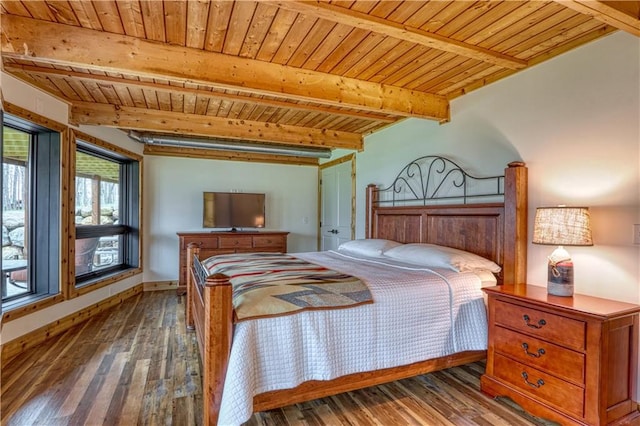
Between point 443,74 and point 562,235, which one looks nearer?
point 562,235

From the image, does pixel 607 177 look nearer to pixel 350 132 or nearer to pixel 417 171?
pixel 417 171

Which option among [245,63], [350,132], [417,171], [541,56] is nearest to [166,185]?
[350,132]

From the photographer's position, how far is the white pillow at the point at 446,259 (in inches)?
107

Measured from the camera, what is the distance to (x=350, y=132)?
500 cm

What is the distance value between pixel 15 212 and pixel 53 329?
123 cm

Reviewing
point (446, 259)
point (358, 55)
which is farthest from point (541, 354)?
point (358, 55)

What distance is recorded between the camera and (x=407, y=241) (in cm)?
394

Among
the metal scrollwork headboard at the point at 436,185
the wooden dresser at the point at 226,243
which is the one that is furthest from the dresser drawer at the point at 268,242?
the metal scrollwork headboard at the point at 436,185

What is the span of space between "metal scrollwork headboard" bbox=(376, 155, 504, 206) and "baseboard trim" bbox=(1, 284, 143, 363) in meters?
3.92

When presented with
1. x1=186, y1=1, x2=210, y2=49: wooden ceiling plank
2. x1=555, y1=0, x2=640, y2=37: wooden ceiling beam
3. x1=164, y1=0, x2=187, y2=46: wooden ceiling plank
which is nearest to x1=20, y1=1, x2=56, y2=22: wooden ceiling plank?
x1=164, y1=0, x2=187, y2=46: wooden ceiling plank

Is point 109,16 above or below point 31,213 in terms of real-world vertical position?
above

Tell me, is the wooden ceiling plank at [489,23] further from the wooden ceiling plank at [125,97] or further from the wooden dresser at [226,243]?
the wooden dresser at [226,243]

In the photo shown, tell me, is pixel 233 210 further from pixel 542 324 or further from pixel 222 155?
pixel 542 324

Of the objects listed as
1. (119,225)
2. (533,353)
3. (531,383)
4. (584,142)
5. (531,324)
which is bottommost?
(531,383)
